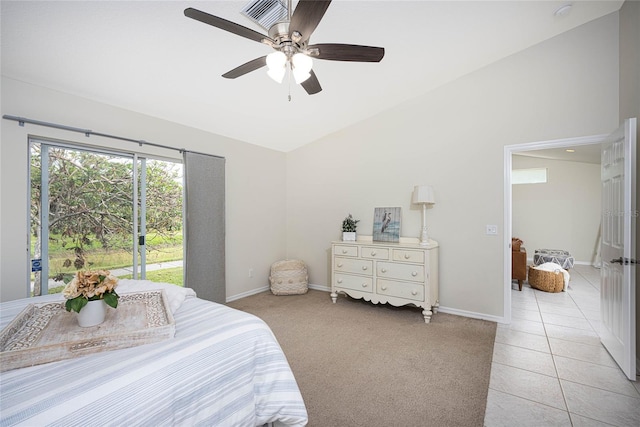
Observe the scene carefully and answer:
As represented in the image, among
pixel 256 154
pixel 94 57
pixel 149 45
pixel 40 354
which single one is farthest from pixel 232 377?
pixel 256 154

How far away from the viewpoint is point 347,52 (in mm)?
1687

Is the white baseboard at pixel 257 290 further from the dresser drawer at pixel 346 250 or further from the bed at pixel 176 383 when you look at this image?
the bed at pixel 176 383

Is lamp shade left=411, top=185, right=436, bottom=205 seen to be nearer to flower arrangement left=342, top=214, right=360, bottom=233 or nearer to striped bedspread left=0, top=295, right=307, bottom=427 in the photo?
flower arrangement left=342, top=214, right=360, bottom=233

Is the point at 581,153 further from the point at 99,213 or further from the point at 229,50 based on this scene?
the point at 99,213

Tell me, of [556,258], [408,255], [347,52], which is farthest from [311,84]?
[556,258]

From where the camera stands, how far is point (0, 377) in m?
0.92

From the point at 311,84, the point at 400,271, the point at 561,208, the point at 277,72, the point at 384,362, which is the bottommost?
the point at 384,362

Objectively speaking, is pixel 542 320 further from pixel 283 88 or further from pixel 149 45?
pixel 149 45

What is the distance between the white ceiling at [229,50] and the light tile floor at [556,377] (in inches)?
118

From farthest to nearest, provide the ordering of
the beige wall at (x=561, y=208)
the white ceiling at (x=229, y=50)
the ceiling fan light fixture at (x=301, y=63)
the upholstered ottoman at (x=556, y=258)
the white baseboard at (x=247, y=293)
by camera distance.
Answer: the beige wall at (x=561, y=208) → the upholstered ottoman at (x=556, y=258) → the white baseboard at (x=247, y=293) → the white ceiling at (x=229, y=50) → the ceiling fan light fixture at (x=301, y=63)

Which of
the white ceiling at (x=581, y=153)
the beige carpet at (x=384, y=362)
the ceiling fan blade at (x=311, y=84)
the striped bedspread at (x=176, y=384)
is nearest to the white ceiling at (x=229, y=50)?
the ceiling fan blade at (x=311, y=84)

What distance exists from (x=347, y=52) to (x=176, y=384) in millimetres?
1865

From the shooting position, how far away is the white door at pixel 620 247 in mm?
2068

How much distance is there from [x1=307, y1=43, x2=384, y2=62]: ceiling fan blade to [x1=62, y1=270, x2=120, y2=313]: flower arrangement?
1635mm
